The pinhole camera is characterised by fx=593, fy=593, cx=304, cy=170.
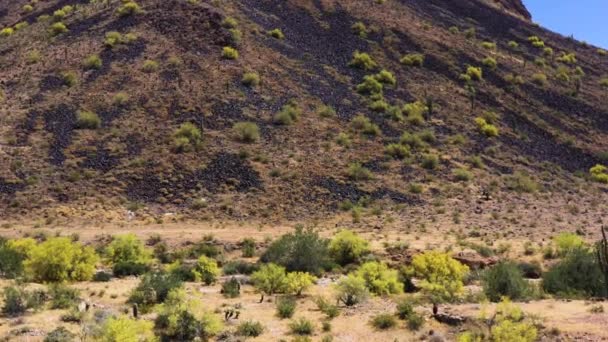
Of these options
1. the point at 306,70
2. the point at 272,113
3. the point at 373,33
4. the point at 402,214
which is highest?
the point at 373,33

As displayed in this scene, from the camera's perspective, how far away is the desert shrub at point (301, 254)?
19141 mm

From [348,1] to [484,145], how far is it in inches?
953

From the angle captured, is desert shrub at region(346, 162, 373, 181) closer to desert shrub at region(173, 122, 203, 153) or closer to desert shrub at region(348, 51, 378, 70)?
desert shrub at region(173, 122, 203, 153)

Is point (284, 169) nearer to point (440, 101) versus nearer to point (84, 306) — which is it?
point (440, 101)

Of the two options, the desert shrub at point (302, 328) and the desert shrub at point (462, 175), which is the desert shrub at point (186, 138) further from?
the desert shrub at point (302, 328)

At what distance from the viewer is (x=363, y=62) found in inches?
1804

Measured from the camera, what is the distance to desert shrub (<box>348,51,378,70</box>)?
45.7m

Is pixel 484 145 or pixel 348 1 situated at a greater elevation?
pixel 348 1

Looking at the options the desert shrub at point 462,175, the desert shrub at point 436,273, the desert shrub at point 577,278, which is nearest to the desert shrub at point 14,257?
the desert shrub at point 436,273

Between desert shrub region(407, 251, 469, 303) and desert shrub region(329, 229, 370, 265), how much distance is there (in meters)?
3.35

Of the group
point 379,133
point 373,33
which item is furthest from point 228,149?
point 373,33

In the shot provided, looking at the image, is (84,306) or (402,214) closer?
(84,306)

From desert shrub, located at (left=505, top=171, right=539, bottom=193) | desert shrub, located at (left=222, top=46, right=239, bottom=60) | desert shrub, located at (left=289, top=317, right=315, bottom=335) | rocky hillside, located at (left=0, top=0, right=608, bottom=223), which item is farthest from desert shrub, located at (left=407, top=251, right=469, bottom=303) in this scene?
desert shrub, located at (left=222, top=46, right=239, bottom=60)

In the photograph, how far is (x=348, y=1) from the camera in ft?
184
